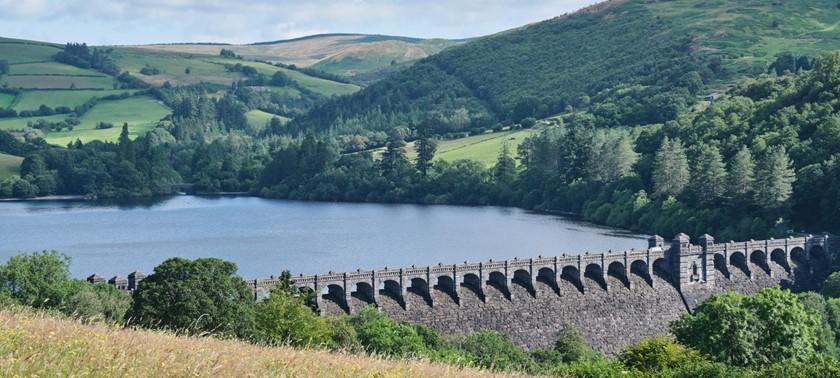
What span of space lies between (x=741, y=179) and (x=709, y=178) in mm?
6594

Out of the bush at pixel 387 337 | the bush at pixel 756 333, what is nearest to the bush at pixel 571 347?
the bush at pixel 756 333

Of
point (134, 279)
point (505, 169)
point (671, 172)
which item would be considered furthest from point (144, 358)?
point (505, 169)

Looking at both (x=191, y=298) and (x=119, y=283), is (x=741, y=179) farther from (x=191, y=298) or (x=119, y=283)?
(x=191, y=298)

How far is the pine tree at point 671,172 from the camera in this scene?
14125 centimetres

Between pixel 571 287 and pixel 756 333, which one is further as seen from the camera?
pixel 571 287

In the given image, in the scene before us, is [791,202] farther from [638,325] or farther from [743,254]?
[638,325]

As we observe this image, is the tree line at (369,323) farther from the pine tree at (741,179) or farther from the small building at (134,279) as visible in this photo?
the pine tree at (741,179)

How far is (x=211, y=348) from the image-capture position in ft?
82.7

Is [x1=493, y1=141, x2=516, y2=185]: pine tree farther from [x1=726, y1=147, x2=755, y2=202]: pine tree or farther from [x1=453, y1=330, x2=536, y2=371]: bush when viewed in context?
[x1=453, y1=330, x2=536, y2=371]: bush

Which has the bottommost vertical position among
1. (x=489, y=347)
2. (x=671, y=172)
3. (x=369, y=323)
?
(x=489, y=347)

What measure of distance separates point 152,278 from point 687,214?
8440 cm

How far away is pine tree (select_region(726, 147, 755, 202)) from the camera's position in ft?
415

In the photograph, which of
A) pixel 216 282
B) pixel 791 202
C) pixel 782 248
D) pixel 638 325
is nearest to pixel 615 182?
pixel 791 202

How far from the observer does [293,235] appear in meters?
135
